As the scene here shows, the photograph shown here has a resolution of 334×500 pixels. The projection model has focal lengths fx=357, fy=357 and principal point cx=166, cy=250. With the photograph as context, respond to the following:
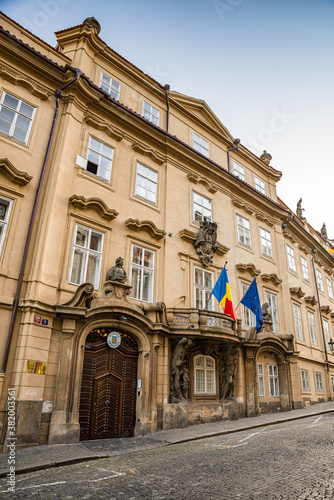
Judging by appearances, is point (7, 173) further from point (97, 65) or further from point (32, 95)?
point (97, 65)

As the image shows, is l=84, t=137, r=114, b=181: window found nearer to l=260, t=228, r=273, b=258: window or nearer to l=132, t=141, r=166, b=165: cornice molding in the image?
l=132, t=141, r=166, b=165: cornice molding

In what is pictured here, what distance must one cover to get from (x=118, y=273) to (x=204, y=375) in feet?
20.0

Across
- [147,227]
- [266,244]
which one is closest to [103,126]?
[147,227]

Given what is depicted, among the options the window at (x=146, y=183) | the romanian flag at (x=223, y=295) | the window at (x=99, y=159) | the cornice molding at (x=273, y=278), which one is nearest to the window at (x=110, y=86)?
the window at (x=99, y=159)

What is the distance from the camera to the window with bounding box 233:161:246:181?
2256 cm

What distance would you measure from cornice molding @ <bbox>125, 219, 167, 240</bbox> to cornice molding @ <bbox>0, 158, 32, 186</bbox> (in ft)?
13.8

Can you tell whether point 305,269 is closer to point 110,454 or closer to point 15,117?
point 110,454

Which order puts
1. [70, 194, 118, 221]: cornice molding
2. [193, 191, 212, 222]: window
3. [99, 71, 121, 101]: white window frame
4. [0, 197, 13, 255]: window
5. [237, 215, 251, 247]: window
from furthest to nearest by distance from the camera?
[237, 215, 251, 247]: window → [193, 191, 212, 222]: window → [99, 71, 121, 101]: white window frame → [70, 194, 118, 221]: cornice molding → [0, 197, 13, 255]: window

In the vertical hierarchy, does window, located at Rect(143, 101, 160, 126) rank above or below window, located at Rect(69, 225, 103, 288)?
above

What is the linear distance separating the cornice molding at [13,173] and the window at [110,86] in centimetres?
713

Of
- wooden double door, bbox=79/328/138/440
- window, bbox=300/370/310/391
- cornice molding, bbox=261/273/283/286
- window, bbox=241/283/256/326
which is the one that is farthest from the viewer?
window, bbox=300/370/310/391

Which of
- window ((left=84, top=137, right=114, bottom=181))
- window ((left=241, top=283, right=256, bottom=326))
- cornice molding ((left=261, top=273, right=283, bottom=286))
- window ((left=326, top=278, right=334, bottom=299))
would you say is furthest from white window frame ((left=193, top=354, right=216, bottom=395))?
window ((left=326, top=278, right=334, bottom=299))

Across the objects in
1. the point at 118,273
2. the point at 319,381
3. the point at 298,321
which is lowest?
the point at 319,381

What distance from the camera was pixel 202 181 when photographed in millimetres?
19203
